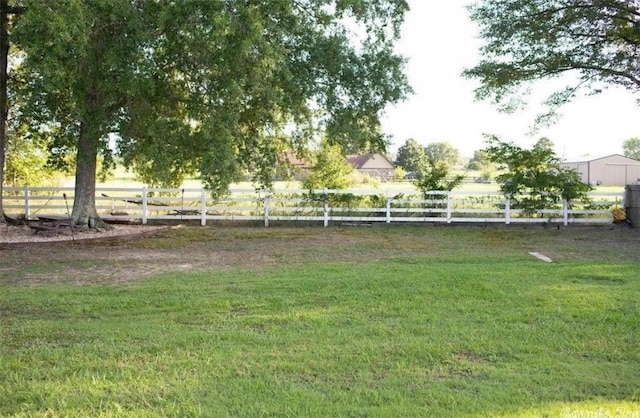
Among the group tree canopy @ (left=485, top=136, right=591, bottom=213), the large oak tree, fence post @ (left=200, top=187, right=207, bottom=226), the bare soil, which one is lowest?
the bare soil

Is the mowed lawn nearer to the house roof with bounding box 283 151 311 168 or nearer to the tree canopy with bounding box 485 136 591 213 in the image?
the house roof with bounding box 283 151 311 168

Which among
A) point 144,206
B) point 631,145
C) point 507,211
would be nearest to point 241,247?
point 144,206

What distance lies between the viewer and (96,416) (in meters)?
3.53

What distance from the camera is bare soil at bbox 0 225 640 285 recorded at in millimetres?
9516

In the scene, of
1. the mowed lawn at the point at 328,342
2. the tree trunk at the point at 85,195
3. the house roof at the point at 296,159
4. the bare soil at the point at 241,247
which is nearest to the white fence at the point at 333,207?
the bare soil at the point at 241,247

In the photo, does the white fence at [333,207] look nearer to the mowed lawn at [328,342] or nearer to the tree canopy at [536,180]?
the tree canopy at [536,180]

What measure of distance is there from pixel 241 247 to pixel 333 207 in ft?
21.0

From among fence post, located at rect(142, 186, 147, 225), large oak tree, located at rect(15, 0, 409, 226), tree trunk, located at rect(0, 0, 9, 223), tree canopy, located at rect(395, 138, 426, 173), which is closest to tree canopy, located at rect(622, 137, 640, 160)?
tree canopy, located at rect(395, 138, 426, 173)

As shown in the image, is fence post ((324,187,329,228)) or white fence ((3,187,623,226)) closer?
fence post ((324,187,329,228))

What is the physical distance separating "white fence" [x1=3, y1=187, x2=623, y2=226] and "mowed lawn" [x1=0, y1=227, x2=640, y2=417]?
28.7 feet

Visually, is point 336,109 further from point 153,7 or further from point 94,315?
point 94,315

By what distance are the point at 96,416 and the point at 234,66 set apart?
9092 millimetres

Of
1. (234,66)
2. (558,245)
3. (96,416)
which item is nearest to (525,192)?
(558,245)

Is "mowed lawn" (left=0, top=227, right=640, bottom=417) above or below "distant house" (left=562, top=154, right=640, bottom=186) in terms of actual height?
below
